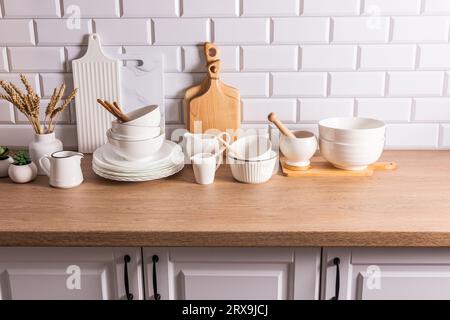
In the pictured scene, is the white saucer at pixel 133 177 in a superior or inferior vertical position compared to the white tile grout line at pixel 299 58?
inferior

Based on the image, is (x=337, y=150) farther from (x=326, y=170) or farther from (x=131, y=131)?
(x=131, y=131)

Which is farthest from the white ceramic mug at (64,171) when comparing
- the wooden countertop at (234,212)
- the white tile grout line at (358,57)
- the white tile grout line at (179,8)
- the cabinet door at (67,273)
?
the white tile grout line at (358,57)

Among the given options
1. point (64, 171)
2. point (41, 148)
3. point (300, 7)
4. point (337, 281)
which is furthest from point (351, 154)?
point (41, 148)

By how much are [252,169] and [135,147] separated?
0.37 metres

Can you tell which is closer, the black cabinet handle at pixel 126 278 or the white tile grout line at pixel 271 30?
the black cabinet handle at pixel 126 278

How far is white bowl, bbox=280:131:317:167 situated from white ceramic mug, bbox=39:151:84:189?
2.18ft

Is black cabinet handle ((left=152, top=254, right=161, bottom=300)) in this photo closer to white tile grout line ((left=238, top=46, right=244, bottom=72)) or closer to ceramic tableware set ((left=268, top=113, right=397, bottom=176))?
ceramic tableware set ((left=268, top=113, right=397, bottom=176))

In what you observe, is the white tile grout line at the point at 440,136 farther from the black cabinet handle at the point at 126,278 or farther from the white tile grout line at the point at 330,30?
the black cabinet handle at the point at 126,278

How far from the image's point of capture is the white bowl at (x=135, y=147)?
164 cm

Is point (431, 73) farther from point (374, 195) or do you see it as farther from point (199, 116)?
point (199, 116)

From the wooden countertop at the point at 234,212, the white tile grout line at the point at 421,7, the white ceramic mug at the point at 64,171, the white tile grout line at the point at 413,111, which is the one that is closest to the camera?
the wooden countertop at the point at 234,212

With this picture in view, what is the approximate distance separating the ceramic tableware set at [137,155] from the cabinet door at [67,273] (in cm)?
28

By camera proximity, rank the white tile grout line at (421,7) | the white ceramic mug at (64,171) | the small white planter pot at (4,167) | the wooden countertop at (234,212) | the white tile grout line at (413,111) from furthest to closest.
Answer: the white tile grout line at (413,111) → the white tile grout line at (421,7) → the small white planter pot at (4,167) → the white ceramic mug at (64,171) → the wooden countertop at (234,212)

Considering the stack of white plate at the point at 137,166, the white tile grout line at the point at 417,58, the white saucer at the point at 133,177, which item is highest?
the white tile grout line at the point at 417,58
